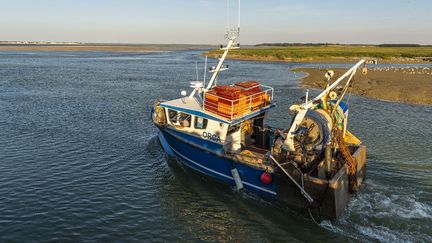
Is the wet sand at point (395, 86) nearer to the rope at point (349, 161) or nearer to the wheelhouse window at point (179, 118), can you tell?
the rope at point (349, 161)

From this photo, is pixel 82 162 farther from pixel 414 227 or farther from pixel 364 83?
pixel 364 83

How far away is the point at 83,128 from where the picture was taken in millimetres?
26656

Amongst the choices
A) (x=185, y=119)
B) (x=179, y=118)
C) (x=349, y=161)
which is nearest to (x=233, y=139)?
(x=185, y=119)

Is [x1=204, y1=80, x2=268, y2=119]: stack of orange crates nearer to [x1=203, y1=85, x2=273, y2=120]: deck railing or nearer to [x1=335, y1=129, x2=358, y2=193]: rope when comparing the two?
[x1=203, y1=85, x2=273, y2=120]: deck railing

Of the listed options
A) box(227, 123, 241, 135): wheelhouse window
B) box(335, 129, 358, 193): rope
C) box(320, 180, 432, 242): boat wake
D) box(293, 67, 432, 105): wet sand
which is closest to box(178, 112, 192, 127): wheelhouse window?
box(227, 123, 241, 135): wheelhouse window

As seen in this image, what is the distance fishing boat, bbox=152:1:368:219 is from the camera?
556 inches

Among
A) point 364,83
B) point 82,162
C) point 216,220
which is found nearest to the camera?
point 216,220

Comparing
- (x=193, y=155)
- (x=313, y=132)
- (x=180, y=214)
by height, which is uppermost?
(x=313, y=132)

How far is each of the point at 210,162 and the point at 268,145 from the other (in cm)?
365

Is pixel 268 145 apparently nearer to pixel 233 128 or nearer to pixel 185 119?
pixel 233 128

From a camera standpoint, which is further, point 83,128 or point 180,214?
point 83,128

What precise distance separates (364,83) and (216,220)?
41.3m

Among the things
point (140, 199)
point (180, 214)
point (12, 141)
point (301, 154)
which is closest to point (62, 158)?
point (12, 141)

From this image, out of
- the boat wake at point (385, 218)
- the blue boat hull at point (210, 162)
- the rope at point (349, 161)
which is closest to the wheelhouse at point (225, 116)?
the blue boat hull at point (210, 162)
